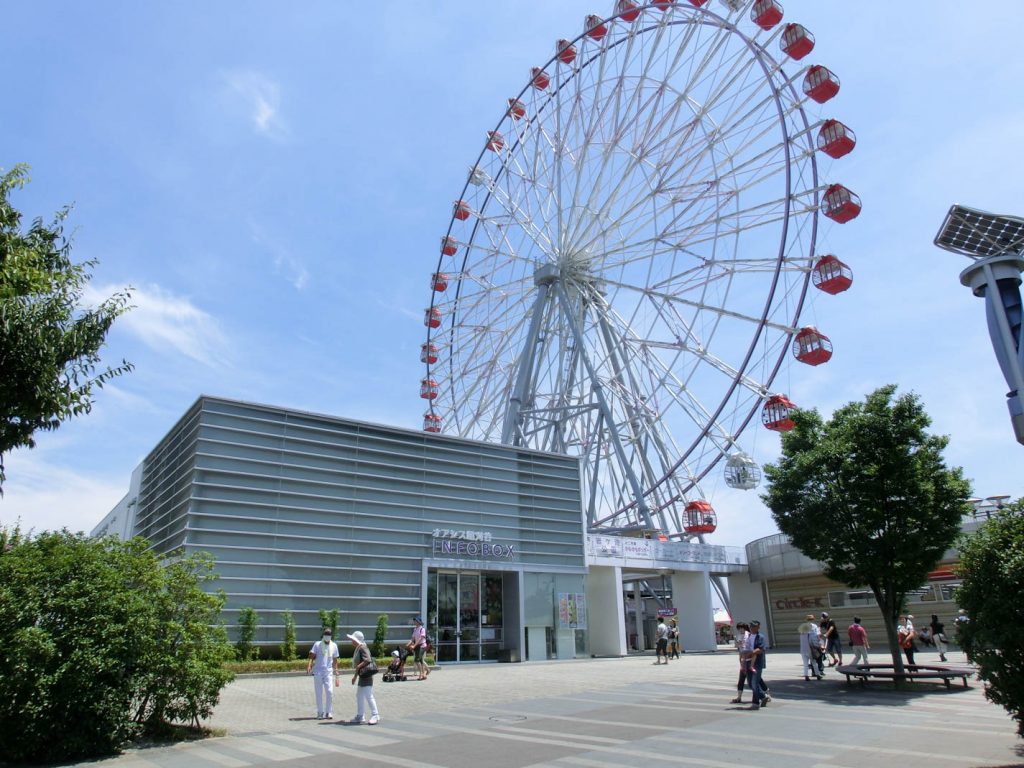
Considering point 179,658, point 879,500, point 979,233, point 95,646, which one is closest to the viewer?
point 95,646

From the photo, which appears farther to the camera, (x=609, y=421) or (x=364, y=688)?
(x=609, y=421)

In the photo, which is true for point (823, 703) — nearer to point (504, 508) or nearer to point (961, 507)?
point (961, 507)

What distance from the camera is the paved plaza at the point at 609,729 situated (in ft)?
27.3

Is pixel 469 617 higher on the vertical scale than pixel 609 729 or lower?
higher

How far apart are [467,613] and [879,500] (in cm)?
1474

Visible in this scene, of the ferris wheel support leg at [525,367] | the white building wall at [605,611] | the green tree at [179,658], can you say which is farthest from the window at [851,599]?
the green tree at [179,658]

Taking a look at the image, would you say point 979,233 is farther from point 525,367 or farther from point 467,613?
point 525,367

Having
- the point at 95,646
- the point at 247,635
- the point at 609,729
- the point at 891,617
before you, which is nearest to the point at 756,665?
the point at 609,729

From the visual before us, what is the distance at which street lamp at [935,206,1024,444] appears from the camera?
37.3ft

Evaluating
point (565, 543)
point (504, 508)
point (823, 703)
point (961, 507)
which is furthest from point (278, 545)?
point (961, 507)

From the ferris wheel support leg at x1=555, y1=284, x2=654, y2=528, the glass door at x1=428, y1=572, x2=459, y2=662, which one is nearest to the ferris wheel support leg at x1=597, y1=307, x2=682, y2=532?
the ferris wheel support leg at x1=555, y1=284, x2=654, y2=528

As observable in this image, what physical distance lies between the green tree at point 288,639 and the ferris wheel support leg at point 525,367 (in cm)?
1318

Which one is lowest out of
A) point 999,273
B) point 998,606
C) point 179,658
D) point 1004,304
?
point 179,658

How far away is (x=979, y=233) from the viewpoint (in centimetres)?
1345
